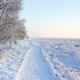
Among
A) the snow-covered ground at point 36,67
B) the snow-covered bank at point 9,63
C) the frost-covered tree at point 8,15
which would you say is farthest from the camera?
the frost-covered tree at point 8,15

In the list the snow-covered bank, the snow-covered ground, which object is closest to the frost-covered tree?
the snow-covered bank

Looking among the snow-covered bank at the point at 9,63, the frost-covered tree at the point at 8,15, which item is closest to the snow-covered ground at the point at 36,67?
the snow-covered bank at the point at 9,63

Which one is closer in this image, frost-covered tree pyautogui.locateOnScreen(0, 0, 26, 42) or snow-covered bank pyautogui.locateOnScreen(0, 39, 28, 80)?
snow-covered bank pyautogui.locateOnScreen(0, 39, 28, 80)

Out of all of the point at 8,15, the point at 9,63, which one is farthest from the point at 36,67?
the point at 8,15

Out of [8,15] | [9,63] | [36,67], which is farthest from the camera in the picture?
[8,15]

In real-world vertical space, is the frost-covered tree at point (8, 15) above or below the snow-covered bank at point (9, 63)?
above

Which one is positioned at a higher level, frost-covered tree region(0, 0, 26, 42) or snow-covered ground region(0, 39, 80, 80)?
frost-covered tree region(0, 0, 26, 42)

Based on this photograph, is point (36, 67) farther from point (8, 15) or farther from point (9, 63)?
point (8, 15)

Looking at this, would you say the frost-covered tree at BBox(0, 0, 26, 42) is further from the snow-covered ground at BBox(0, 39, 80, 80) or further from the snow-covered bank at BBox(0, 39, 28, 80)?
the snow-covered ground at BBox(0, 39, 80, 80)

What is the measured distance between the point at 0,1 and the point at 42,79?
11.8 meters

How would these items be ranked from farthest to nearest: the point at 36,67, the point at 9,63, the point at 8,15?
the point at 8,15 < the point at 9,63 < the point at 36,67

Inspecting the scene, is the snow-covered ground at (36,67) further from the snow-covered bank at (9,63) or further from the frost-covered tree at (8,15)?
the frost-covered tree at (8,15)

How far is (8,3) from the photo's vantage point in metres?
26.4

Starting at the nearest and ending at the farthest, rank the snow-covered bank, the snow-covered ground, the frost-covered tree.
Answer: the snow-covered bank < the snow-covered ground < the frost-covered tree
